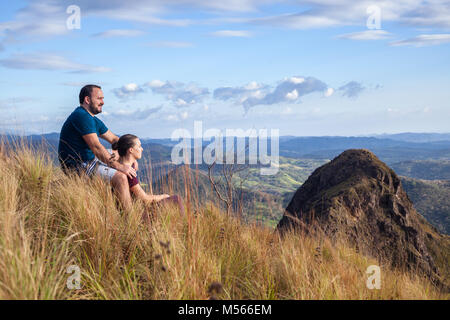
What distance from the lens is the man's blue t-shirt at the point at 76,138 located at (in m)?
5.68

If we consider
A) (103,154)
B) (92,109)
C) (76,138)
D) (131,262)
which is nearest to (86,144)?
(76,138)

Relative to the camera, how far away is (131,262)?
3.63 m

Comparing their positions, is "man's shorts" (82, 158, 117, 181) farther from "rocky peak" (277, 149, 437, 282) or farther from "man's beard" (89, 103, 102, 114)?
"rocky peak" (277, 149, 437, 282)

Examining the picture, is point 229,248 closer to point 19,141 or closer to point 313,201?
point 19,141

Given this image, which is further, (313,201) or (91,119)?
(313,201)

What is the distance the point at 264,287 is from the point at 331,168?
68.6 ft

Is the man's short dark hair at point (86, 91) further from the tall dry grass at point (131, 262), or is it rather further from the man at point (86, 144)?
the tall dry grass at point (131, 262)

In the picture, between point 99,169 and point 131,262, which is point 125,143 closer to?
point 99,169

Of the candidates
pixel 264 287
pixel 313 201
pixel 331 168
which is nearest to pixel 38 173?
pixel 264 287

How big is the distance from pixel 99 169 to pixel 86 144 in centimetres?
78

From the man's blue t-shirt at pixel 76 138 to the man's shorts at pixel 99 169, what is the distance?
212 mm

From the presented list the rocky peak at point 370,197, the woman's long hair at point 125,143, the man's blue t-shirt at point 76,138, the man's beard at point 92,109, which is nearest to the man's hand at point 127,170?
the woman's long hair at point 125,143

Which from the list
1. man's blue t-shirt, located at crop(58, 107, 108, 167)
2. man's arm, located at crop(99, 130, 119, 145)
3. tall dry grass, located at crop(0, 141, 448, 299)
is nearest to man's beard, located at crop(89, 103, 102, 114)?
man's blue t-shirt, located at crop(58, 107, 108, 167)
